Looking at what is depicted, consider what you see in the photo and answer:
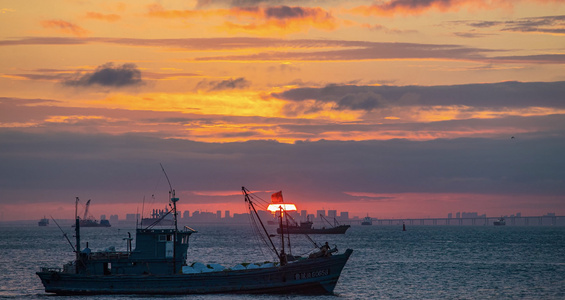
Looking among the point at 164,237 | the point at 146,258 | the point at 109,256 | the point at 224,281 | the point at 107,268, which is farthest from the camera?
the point at 107,268

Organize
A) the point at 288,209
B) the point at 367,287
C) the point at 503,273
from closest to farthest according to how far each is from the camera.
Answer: the point at 288,209 < the point at 367,287 < the point at 503,273

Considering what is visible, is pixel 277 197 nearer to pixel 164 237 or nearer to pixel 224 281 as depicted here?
pixel 224 281

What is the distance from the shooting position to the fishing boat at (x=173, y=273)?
7662cm

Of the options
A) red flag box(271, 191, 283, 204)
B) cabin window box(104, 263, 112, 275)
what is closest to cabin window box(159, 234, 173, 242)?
cabin window box(104, 263, 112, 275)

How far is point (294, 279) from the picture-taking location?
77312 millimetres

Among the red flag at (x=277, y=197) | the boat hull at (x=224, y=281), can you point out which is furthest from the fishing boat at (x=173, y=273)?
the red flag at (x=277, y=197)

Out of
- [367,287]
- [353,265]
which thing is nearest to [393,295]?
[367,287]

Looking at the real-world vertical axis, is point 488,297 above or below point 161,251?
below

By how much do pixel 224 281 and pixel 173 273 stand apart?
17.7 feet

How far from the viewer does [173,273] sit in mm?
78375

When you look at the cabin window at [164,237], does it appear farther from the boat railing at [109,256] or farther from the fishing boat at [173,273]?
the boat railing at [109,256]

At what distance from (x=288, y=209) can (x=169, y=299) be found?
1510 cm

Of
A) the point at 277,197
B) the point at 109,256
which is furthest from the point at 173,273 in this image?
the point at 277,197

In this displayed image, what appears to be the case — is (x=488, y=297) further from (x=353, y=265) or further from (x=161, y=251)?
(x=353, y=265)
